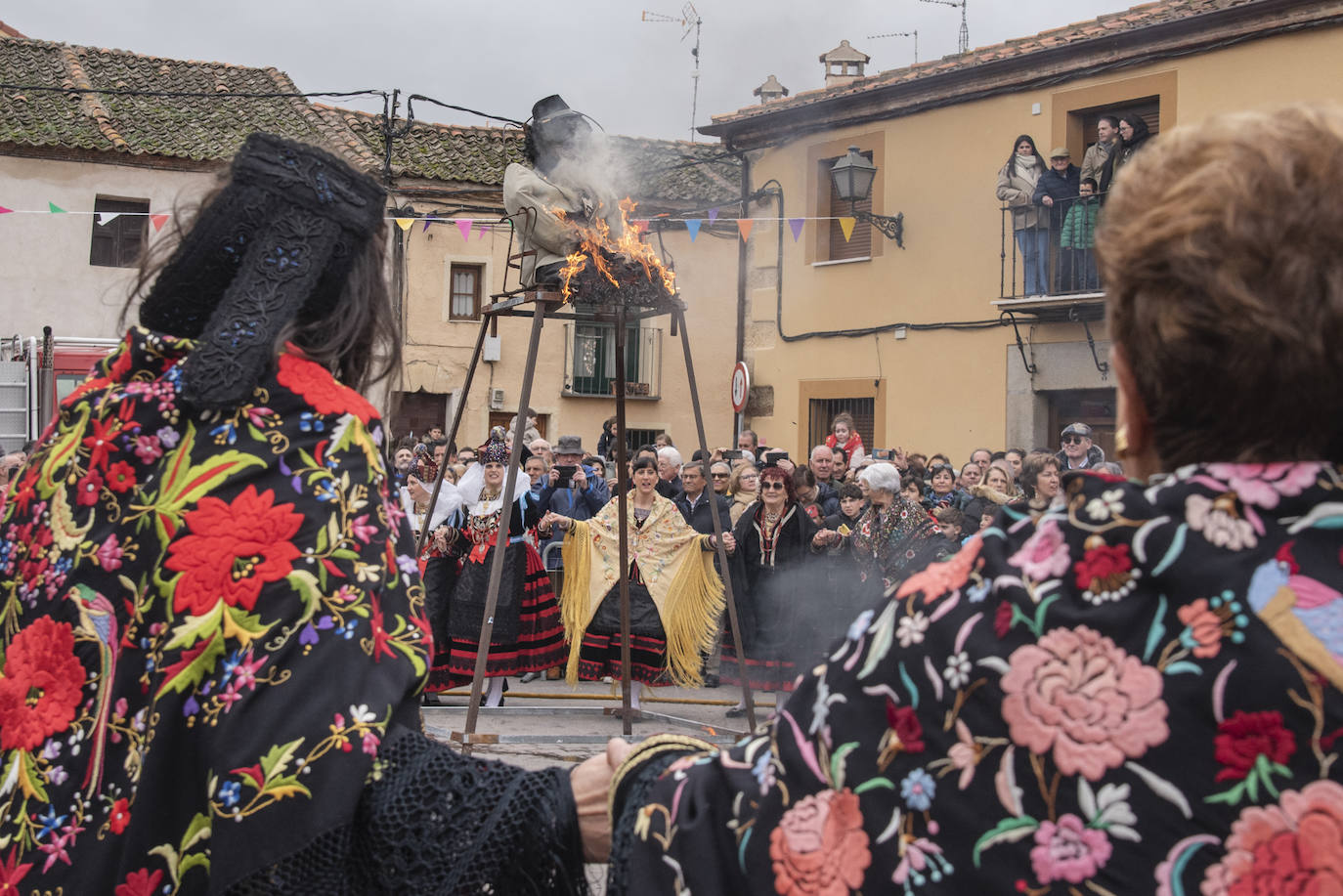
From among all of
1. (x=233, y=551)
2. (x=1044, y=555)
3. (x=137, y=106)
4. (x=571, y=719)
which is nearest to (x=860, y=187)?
(x=571, y=719)

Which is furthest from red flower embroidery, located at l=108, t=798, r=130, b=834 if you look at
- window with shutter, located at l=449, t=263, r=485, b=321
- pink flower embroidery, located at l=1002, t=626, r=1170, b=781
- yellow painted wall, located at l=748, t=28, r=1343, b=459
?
window with shutter, located at l=449, t=263, r=485, b=321

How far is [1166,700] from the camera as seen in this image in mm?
1092

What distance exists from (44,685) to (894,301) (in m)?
13.7

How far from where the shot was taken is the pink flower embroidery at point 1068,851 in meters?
1.11

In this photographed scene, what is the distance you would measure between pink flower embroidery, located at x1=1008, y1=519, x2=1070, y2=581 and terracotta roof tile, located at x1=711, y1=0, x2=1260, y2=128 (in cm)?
1249

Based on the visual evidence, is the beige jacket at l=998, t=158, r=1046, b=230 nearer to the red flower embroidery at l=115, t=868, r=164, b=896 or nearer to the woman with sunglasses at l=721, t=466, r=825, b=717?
the woman with sunglasses at l=721, t=466, r=825, b=717

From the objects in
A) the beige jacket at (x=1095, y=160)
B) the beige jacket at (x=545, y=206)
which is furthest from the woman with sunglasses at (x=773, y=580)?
the beige jacket at (x=1095, y=160)

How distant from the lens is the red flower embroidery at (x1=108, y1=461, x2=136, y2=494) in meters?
1.72

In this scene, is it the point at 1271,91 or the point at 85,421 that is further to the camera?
the point at 1271,91

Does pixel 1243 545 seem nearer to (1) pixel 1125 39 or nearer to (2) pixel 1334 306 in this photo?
(2) pixel 1334 306

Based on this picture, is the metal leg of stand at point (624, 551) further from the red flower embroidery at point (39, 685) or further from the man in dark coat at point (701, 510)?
the red flower embroidery at point (39, 685)

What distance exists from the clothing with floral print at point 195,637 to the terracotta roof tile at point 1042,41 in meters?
12.4

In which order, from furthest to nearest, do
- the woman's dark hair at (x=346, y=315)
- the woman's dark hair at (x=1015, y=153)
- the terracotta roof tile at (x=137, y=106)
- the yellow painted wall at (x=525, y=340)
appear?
the yellow painted wall at (x=525, y=340)
the terracotta roof tile at (x=137, y=106)
the woman's dark hair at (x=1015, y=153)
the woman's dark hair at (x=346, y=315)

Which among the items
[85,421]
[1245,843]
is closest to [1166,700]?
[1245,843]
